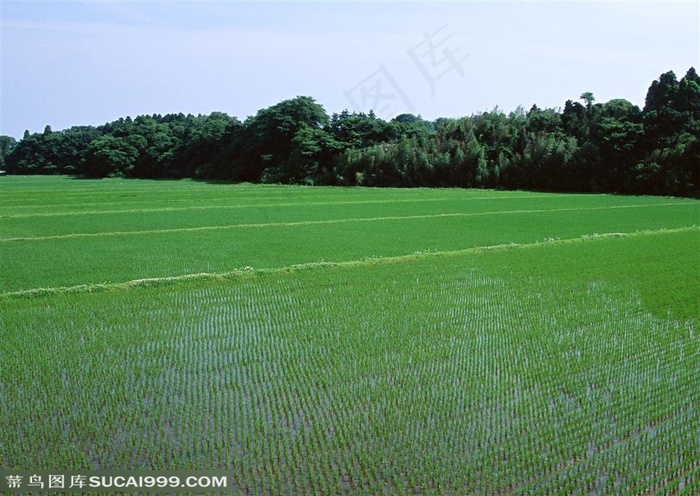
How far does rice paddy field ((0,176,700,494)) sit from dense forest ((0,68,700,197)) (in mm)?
22158

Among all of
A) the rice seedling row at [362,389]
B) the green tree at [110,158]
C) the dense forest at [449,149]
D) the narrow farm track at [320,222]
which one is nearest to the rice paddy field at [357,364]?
the rice seedling row at [362,389]

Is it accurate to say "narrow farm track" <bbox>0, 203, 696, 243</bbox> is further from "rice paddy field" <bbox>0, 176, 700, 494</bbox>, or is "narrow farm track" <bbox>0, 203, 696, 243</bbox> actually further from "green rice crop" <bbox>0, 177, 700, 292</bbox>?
"rice paddy field" <bbox>0, 176, 700, 494</bbox>

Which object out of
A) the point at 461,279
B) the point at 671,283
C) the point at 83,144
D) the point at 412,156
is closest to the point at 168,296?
the point at 461,279

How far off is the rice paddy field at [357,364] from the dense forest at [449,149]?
872 inches

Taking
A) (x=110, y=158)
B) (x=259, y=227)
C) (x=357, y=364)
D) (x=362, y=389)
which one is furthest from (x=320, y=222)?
(x=110, y=158)

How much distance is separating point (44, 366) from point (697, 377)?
22.5 ft

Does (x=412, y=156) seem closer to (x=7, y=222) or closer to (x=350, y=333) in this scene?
(x=7, y=222)

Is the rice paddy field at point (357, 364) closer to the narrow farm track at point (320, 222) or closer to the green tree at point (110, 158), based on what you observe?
the narrow farm track at point (320, 222)

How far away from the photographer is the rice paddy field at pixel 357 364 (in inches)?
188

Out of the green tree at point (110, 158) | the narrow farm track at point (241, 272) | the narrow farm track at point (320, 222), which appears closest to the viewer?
the narrow farm track at point (241, 272)

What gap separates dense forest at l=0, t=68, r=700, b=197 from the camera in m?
34.7

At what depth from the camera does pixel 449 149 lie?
4231 cm

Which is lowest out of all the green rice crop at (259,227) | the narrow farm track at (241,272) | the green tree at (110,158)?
the narrow farm track at (241,272)

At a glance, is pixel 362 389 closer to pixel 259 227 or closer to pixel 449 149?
pixel 259 227
